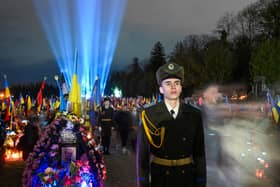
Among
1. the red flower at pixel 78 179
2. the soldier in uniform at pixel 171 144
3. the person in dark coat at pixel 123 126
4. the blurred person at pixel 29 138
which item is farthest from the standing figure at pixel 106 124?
the soldier in uniform at pixel 171 144

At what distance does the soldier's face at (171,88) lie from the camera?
3746 mm

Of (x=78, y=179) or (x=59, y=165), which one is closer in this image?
(x=78, y=179)

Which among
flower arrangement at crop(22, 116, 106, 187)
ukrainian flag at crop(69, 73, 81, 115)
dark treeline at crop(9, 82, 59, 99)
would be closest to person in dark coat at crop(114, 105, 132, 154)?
ukrainian flag at crop(69, 73, 81, 115)

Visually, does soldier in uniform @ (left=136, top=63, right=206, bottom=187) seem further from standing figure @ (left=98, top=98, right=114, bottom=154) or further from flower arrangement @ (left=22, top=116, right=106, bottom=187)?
standing figure @ (left=98, top=98, right=114, bottom=154)

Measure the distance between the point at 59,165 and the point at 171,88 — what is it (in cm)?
295

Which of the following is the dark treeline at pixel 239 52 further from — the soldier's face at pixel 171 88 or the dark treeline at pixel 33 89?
the soldier's face at pixel 171 88

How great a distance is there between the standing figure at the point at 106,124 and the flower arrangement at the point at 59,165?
7.58 meters

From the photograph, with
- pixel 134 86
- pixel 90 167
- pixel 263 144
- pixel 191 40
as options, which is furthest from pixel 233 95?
pixel 90 167

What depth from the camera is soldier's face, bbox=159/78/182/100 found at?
375cm

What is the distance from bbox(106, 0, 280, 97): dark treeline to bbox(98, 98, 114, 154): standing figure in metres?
30.0

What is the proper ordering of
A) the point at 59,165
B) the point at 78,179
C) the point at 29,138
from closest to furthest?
the point at 78,179 < the point at 59,165 < the point at 29,138

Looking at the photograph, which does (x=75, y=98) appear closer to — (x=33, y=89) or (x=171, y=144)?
(x=171, y=144)

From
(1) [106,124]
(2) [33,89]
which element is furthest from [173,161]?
(2) [33,89]

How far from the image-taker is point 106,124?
46.3ft
